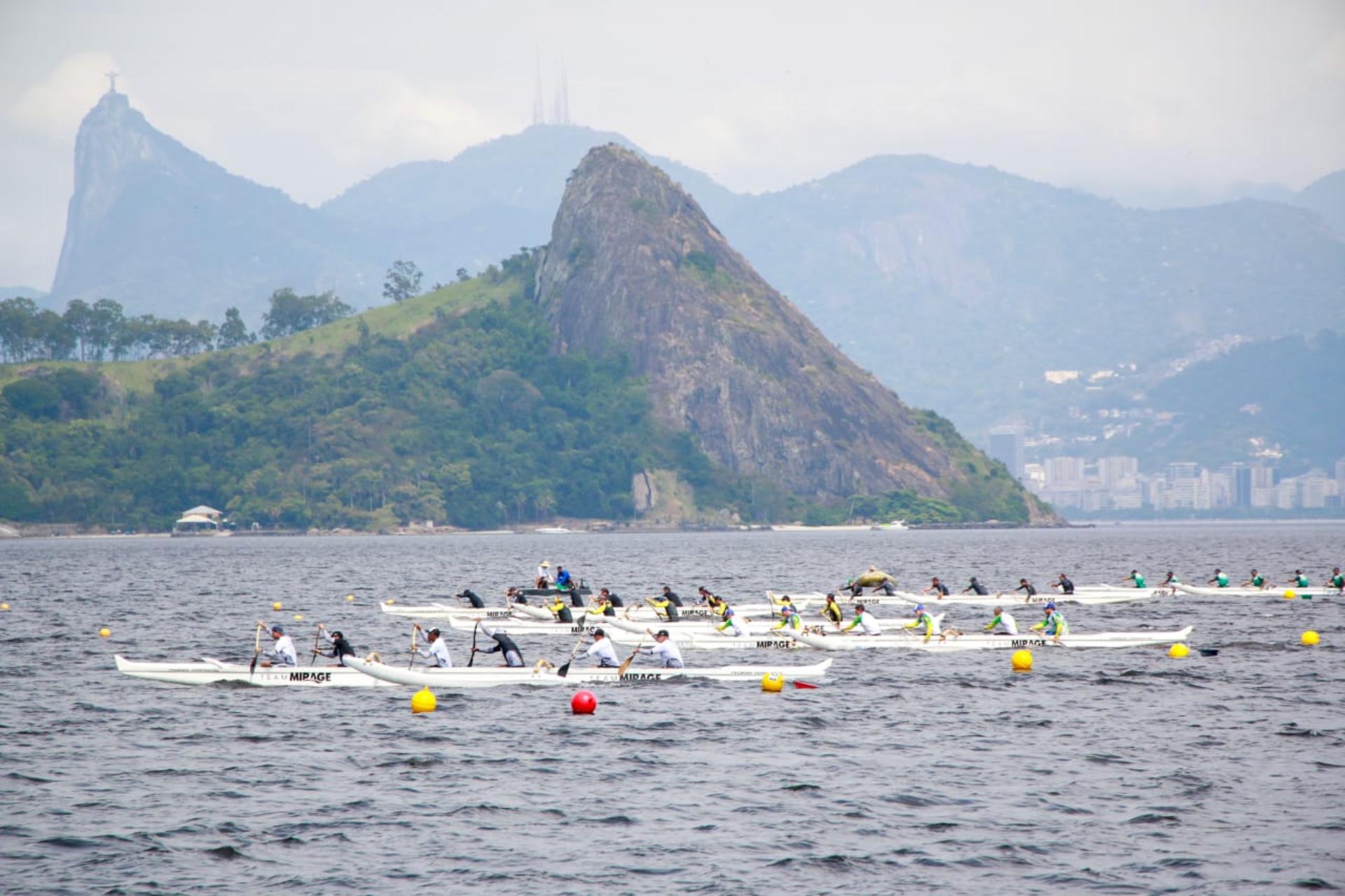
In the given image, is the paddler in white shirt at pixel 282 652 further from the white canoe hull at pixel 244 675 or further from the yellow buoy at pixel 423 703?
the yellow buoy at pixel 423 703

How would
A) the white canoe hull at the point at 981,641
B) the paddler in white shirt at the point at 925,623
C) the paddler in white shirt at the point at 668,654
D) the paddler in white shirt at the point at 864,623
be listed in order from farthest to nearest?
the paddler in white shirt at the point at 864,623 < the paddler in white shirt at the point at 925,623 < the white canoe hull at the point at 981,641 < the paddler in white shirt at the point at 668,654

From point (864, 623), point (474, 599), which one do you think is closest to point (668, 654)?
point (864, 623)

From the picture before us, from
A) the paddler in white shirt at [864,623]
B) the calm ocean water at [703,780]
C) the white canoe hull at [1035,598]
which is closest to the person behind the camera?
the calm ocean water at [703,780]

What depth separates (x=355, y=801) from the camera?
3184 cm

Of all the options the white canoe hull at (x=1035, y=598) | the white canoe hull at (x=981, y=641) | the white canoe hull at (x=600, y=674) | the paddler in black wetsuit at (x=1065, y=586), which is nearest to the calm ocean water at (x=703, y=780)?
the white canoe hull at (x=600, y=674)

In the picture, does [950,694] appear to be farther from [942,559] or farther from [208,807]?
[942,559]

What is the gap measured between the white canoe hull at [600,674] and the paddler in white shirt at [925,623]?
23.4ft

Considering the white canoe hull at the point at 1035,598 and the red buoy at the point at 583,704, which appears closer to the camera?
the red buoy at the point at 583,704

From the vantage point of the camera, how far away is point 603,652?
47.4m

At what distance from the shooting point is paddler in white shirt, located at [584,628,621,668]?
47.4 m

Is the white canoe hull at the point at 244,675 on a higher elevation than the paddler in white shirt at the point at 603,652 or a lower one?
lower

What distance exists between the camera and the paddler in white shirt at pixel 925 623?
56656mm

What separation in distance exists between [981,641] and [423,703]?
23302 mm

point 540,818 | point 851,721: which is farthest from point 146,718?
point 851,721
